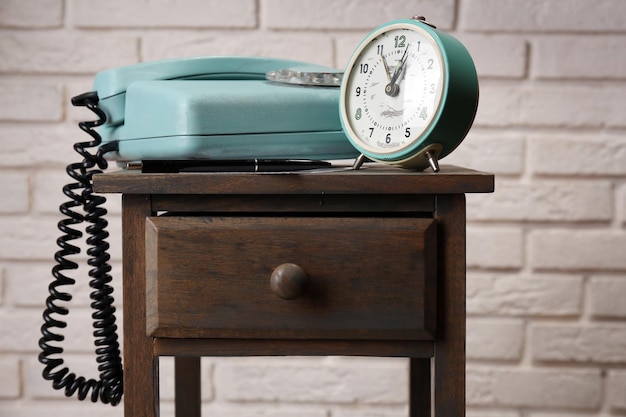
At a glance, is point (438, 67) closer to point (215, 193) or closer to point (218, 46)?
point (215, 193)

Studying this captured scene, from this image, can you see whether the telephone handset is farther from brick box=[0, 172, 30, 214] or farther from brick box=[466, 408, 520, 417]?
brick box=[466, 408, 520, 417]

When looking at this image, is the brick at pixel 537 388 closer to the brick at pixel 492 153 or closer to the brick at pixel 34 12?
the brick at pixel 492 153

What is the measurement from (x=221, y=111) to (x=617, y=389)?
3.11 feet

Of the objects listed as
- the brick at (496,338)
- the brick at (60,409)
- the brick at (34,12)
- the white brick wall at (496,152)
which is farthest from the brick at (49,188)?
the brick at (496,338)

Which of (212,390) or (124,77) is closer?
(124,77)

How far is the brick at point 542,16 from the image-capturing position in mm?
1224

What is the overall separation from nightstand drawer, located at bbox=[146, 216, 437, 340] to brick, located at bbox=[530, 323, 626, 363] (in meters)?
0.64

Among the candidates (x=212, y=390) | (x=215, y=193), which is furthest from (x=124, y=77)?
(x=212, y=390)

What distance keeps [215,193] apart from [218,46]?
612mm

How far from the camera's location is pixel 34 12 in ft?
4.10

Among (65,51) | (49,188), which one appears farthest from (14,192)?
(65,51)

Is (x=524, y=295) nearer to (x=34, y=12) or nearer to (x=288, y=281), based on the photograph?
(x=288, y=281)

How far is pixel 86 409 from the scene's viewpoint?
1332 mm

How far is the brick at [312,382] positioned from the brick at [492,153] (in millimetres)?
391
